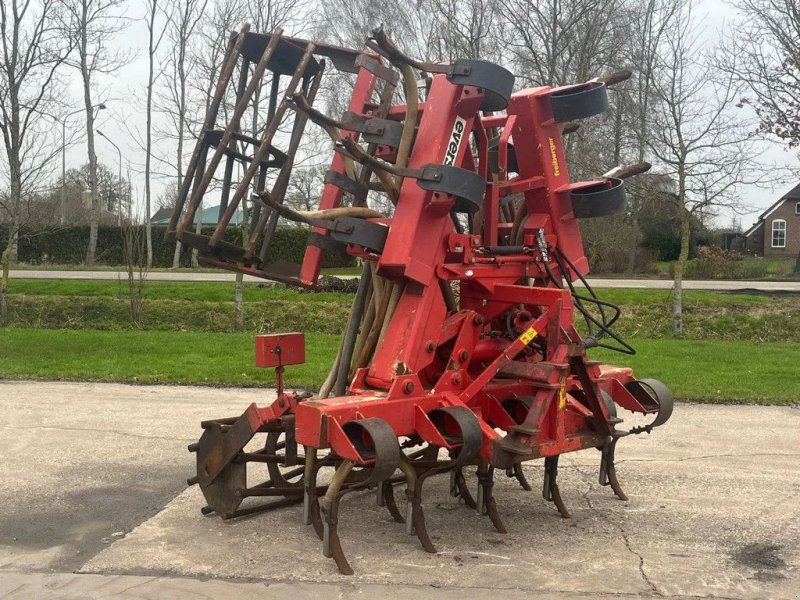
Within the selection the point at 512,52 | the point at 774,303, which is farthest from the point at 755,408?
the point at 512,52

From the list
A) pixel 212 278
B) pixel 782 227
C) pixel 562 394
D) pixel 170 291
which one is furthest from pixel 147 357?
pixel 782 227

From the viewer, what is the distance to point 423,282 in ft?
15.2

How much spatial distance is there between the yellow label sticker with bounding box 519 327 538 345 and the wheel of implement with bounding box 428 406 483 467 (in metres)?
0.62

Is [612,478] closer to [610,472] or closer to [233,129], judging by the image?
[610,472]

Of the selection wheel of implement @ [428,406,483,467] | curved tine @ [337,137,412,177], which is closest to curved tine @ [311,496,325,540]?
wheel of implement @ [428,406,483,467]

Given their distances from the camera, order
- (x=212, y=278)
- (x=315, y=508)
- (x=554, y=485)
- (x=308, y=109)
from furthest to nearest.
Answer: (x=212, y=278) < (x=554, y=485) < (x=315, y=508) < (x=308, y=109)

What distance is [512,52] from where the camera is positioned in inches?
729

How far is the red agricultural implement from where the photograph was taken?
14.6 ft

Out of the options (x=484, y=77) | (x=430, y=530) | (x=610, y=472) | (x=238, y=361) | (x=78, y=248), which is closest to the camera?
(x=484, y=77)

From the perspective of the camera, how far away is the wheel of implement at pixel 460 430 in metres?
4.29

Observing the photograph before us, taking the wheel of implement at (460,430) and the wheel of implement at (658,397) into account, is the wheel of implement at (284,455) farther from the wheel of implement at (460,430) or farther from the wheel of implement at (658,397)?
the wheel of implement at (658,397)

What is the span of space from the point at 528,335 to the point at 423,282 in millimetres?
729

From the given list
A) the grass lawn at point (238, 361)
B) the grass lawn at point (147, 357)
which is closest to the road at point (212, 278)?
the grass lawn at point (147, 357)

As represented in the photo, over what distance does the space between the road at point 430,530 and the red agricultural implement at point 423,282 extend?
0.19 m
